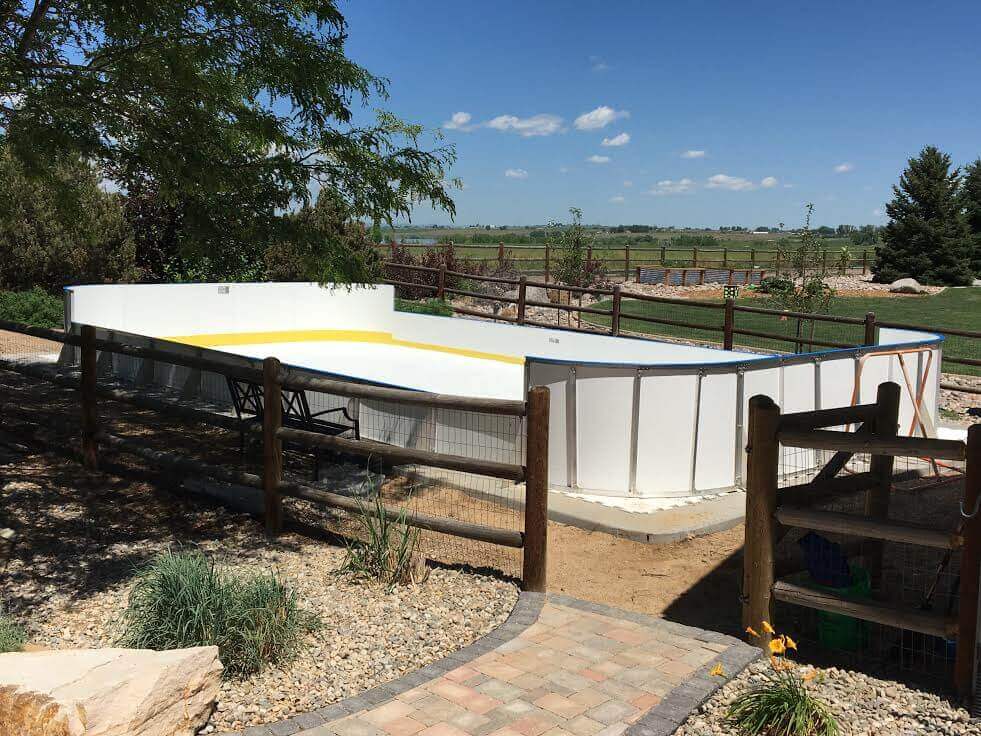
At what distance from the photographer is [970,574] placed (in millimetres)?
4168

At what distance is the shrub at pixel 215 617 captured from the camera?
14.2 ft

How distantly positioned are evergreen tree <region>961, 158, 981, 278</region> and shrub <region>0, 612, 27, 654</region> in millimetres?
45163

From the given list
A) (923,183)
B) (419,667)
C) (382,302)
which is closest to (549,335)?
(382,302)

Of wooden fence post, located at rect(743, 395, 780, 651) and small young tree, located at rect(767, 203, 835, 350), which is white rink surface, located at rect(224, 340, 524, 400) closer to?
small young tree, located at rect(767, 203, 835, 350)

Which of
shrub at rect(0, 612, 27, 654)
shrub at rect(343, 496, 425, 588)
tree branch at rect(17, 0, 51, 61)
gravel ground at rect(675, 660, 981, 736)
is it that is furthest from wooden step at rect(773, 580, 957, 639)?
tree branch at rect(17, 0, 51, 61)

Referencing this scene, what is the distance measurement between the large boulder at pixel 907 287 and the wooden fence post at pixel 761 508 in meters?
35.7

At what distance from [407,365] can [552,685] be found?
1289 cm

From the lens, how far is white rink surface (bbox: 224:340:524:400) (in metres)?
14.3

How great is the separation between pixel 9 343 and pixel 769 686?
16.4 m

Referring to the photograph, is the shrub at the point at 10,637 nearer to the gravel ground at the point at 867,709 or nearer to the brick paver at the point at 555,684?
the brick paver at the point at 555,684

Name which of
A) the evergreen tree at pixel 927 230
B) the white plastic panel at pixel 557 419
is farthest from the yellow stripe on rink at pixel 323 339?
the evergreen tree at pixel 927 230

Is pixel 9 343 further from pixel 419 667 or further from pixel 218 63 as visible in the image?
pixel 419 667

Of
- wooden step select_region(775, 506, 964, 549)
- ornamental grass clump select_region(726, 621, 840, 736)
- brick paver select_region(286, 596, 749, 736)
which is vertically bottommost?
brick paver select_region(286, 596, 749, 736)

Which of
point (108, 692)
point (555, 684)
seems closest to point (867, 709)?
point (555, 684)
